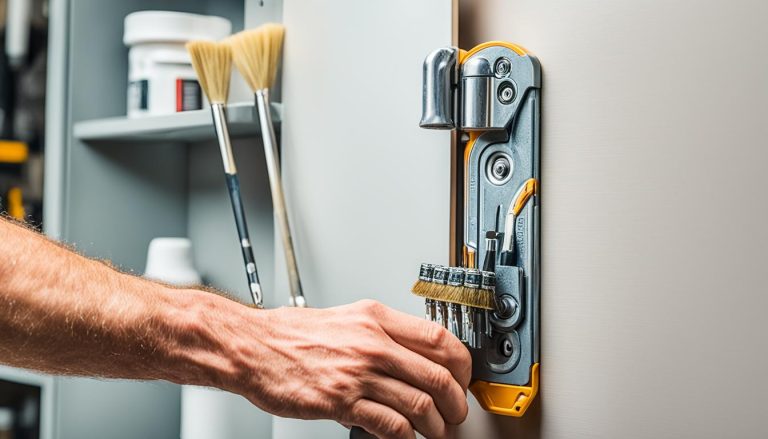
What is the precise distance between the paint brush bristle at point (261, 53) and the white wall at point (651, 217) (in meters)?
0.26

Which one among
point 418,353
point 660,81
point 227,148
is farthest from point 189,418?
point 660,81

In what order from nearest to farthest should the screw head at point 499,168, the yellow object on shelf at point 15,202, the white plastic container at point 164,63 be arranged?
the screw head at point 499,168 → the white plastic container at point 164,63 → the yellow object on shelf at point 15,202

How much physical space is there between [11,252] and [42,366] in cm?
10

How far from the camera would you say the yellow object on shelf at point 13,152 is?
1.19 meters

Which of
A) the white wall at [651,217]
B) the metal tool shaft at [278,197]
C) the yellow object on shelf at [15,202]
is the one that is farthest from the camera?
the yellow object on shelf at [15,202]

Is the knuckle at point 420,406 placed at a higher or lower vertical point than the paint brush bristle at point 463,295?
lower

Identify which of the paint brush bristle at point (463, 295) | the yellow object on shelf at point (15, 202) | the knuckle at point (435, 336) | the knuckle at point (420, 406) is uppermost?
the yellow object on shelf at point (15, 202)

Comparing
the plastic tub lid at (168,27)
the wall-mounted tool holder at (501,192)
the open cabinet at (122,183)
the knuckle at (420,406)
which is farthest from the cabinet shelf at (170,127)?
the knuckle at (420,406)

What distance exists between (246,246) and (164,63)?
0.28 m

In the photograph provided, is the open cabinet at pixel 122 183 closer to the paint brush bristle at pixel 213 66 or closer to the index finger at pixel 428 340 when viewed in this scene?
the paint brush bristle at pixel 213 66

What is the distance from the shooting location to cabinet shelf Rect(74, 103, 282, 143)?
894 mm

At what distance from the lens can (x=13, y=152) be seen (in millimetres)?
1196

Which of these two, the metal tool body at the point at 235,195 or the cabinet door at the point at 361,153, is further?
the metal tool body at the point at 235,195

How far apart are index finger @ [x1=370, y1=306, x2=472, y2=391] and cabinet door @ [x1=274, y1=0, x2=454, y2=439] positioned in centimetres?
7
